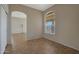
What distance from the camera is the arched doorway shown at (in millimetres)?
3070

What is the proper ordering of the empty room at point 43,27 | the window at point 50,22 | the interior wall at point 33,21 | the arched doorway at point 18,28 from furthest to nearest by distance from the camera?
the window at point 50,22
the interior wall at point 33,21
the empty room at point 43,27
the arched doorway at point 18,28

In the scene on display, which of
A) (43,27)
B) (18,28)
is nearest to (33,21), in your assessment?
(43,27)

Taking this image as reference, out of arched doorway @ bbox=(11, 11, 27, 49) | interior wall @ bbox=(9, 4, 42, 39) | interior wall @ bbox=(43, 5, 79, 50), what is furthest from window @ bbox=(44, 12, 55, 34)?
arched doorway @ bbox=(11, 11, 27, 49)

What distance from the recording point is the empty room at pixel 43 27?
322 cm

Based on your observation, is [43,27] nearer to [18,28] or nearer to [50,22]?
[50,22]

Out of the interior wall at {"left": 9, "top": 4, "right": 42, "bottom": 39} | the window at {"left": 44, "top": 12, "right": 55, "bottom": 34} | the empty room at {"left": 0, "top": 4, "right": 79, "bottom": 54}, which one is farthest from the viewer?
the window at {"left": 44, "top": 12, "right": 55, "bottom": 34}

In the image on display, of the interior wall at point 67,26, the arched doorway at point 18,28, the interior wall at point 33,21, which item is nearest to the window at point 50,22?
the interior wall at point 67,26

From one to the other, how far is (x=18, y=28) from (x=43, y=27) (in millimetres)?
1296

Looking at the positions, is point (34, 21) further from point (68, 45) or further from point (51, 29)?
point (68, 45)

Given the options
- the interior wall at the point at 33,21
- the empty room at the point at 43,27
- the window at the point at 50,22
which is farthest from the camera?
the window at the point at 50,22

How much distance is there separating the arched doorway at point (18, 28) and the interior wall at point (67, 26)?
87cm

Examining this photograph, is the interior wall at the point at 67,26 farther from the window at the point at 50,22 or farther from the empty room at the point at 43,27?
the window at the point at 50,22

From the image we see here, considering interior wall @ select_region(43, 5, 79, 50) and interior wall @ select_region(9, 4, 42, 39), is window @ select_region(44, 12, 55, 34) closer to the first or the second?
interior wall @ select_region(43, 5, 79, 50)
